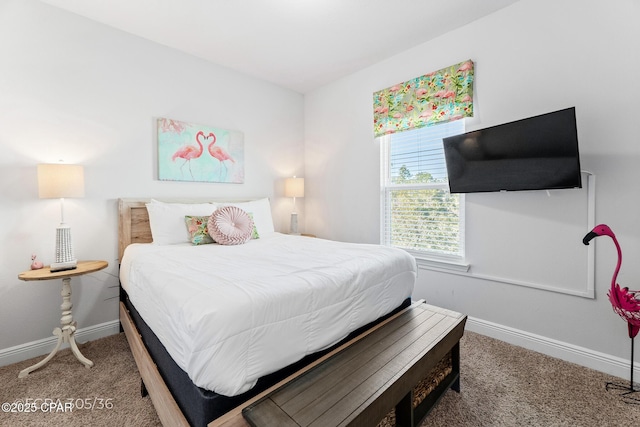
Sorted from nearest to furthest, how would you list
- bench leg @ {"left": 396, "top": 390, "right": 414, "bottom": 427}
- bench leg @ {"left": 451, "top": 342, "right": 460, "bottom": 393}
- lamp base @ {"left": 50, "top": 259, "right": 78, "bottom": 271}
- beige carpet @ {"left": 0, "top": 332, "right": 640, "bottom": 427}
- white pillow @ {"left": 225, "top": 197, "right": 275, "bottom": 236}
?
1. bench leg @ {"left": 396, "top": 390, "right": 414, "bottom": 427}
2. beige carpet @ {"left": 0, "top": 332, "right": 640, "bottom": 427}
3. bench leg @ {"left": 451, "top": 342, "right": 460, "bottom": 393}
4. lamp base @ {"left": 50, "top": 259, "right": 78, "bottom": 271}
5. white pillow @ {"left": 225, "top": 197, "right": 275, "bottom": 236}

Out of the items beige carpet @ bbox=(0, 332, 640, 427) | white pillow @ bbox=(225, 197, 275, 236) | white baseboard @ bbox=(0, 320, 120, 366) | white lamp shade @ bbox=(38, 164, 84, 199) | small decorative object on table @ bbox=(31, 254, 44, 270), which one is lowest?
beige carpet @ bbox=(0, 332, 640, 427)

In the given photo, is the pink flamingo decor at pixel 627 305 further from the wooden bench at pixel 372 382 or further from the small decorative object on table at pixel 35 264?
the small decorative object on table at pixel 35 264

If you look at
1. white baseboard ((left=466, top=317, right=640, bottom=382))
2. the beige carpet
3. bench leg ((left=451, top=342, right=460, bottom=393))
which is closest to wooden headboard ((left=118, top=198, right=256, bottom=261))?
the beige carpet

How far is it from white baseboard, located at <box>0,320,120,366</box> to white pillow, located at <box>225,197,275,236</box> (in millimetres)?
1509

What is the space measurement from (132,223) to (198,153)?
0.96 metres

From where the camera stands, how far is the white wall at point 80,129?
2.11 m

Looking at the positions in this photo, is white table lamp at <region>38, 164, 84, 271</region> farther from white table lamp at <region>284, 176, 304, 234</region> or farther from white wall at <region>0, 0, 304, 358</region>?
white table lamp at <region>284, 176, 304, 234</region>

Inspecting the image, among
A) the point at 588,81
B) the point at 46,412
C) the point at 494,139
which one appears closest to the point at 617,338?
the point at 494,139

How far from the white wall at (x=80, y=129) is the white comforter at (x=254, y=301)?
86cm

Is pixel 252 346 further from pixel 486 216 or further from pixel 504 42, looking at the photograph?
pixel 504 42

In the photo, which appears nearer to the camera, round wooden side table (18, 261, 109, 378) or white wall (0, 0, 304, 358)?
round wooden side table (18, 261, 109, 378)

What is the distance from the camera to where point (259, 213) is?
125 inches

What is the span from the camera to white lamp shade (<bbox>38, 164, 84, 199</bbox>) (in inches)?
79.2

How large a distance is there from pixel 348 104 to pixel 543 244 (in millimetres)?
2481
